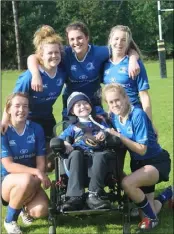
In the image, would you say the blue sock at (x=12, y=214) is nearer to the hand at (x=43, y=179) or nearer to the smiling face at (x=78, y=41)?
the hand at (x=43, y=179)

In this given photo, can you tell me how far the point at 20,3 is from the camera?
31938 mm

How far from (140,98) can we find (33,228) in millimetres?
1607

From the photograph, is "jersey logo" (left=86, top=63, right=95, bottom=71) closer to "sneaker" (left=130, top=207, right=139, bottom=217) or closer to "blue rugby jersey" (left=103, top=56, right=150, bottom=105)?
"blue rugby jersey" (left=103, top=56, right=150, bottom=105)

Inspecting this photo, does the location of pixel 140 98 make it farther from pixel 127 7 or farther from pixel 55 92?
pixel 127 7

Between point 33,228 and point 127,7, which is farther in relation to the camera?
point 127,7

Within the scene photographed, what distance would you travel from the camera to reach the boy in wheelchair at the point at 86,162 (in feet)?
12.6

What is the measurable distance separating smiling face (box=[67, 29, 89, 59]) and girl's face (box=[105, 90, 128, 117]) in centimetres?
72

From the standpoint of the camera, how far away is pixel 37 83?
4461mm

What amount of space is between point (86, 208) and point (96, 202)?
13 centimetres

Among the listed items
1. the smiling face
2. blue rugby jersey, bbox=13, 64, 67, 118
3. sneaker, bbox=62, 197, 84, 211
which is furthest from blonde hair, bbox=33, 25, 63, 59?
sneaker, bbox=62, 197, 84, 211

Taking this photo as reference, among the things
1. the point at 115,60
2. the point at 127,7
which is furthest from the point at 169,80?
the point at 115,60

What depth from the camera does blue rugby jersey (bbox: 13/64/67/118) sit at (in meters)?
4.65

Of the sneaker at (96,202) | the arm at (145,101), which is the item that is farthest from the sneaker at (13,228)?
the arm at (145,101)

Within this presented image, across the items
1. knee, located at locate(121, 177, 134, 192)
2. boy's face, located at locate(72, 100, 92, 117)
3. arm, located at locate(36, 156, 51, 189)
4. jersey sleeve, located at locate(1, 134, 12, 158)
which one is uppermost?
boy's face, located at locate(72, 100, 92, 117)
